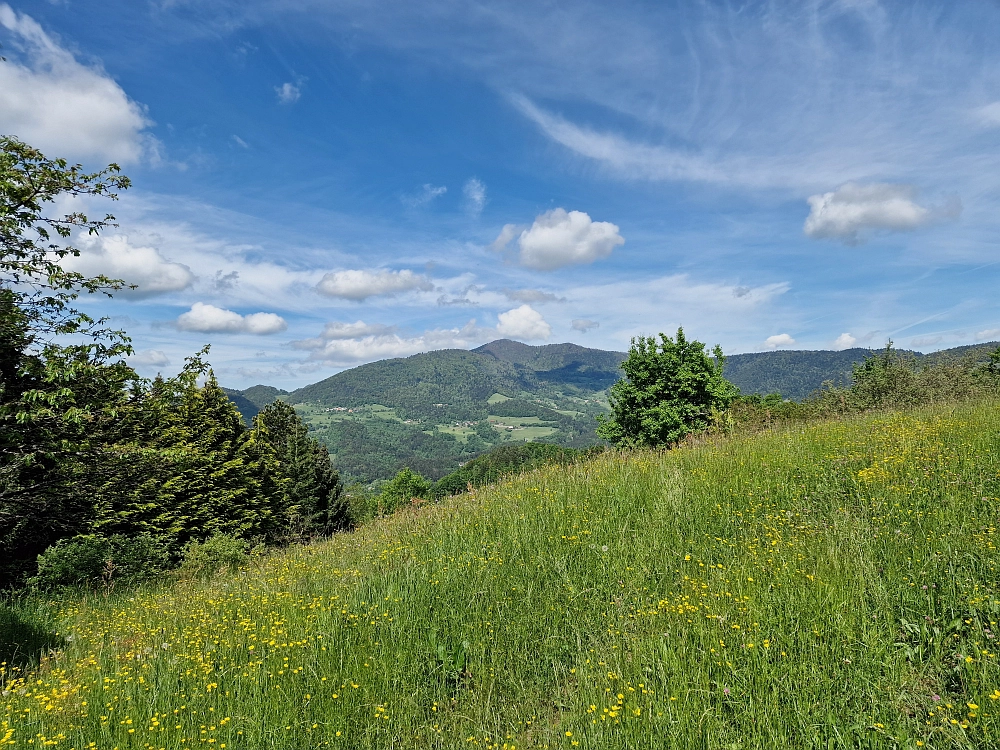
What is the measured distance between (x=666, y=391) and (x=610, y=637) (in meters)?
31.0

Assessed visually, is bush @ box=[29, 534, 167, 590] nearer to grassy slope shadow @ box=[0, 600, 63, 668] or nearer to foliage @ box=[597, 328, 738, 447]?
grassy slope shadow @ box=[0, 600, 63, 668]

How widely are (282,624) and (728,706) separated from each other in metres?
4.04

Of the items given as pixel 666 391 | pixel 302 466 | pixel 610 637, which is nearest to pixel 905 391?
pixel 610 637

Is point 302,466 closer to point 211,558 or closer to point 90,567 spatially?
point 90,567

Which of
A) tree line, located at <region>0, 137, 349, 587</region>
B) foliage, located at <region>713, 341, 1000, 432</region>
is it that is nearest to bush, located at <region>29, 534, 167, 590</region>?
tree line, located at <region>0, 137, 349, 587</region>

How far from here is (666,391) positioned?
33.3 meters

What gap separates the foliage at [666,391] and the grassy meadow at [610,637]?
1015 inches

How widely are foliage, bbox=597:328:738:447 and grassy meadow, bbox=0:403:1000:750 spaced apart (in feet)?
84.6

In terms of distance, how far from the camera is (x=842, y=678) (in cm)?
325

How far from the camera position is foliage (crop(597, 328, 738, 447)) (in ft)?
105

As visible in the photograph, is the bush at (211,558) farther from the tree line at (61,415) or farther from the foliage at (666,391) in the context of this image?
the foliage at (666,391)

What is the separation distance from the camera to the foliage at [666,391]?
32156 mm

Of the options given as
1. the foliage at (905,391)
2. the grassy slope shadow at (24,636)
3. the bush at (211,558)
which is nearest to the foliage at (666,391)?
the foliage at (905,391)

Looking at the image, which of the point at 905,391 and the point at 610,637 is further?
the point at 905,391
